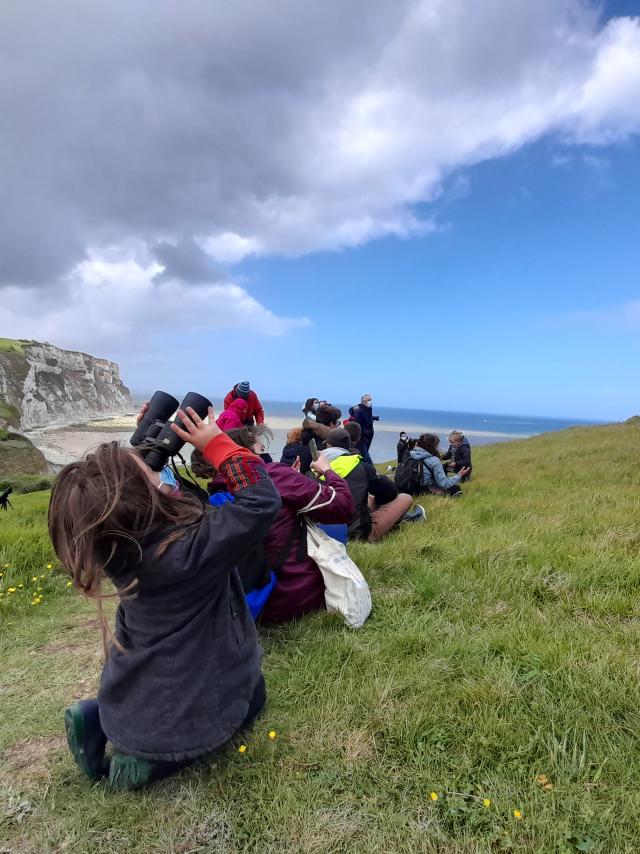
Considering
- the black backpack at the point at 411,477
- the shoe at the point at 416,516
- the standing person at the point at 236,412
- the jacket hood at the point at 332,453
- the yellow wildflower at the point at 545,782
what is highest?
the standing person at the point at 236,412

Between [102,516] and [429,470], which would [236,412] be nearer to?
[429,470]

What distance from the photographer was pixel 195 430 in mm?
2229

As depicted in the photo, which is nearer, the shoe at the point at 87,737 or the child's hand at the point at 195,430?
the child's hand at the point at 195,430

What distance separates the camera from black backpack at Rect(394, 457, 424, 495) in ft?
28.4

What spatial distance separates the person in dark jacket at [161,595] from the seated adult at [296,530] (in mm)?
1045

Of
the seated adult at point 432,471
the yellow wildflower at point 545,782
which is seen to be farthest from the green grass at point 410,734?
the seated adult at point 432,471

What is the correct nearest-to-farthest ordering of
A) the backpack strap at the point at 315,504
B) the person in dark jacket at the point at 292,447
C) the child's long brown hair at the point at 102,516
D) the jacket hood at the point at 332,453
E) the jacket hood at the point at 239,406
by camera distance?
1. the child's long brown hair at the point at 102,516
2. the backpack strap at the point at 315,504
3. the jacket hood at the point at 332,453
4. the person in dark jacket at the point at 292,447
5. the jacket hood at the point at 239,406

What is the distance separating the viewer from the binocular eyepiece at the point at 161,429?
2.21 m

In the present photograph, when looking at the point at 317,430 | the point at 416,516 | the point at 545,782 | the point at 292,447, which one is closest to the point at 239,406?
the point at 292,447

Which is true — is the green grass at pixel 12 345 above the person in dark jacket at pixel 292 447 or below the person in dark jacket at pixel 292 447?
above

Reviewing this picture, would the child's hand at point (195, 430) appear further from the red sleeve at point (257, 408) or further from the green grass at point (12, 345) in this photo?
the green grass at point (12, 345)

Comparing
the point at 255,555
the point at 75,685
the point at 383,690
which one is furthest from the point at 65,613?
the point at 383,690

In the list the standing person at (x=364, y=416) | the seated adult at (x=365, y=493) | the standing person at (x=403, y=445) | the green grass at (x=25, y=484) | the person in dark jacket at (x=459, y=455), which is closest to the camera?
the seated adult at (x=365, y=493)

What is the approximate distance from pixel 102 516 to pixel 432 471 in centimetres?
728
